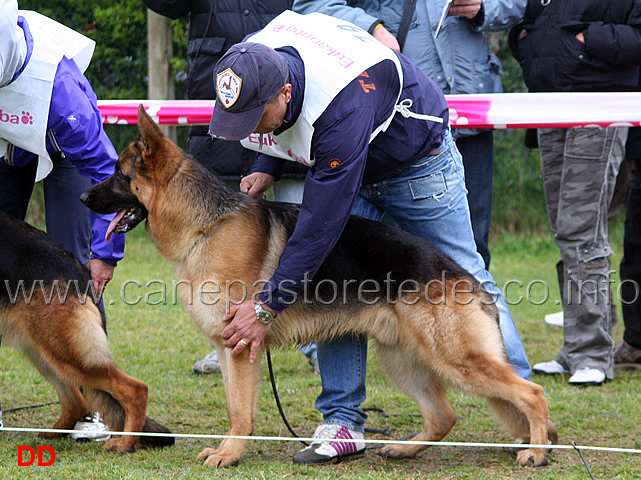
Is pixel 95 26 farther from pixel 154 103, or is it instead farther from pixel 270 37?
pixel 270 37

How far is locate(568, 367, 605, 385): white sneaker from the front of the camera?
16.2ft

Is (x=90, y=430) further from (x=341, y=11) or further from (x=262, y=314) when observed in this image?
(x=341, y=11)

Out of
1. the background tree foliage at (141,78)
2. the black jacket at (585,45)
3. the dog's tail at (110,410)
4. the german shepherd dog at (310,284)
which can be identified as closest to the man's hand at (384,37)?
the german shepherd dog at (310,284)

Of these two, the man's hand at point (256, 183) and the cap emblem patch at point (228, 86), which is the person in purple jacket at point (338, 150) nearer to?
the cap emblem patch at point (228, 86)

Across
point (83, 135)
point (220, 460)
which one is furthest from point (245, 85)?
point (220, 460)

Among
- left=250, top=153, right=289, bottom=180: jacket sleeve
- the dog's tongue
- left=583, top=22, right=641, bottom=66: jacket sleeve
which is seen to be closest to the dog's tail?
the dog's tongue

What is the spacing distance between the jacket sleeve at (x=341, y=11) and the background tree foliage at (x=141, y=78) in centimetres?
652

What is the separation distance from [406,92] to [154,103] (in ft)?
8.43

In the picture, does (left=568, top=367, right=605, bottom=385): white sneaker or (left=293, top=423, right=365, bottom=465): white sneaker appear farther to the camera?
(left=568, top=367, right=605, bottom=385): white sneaker

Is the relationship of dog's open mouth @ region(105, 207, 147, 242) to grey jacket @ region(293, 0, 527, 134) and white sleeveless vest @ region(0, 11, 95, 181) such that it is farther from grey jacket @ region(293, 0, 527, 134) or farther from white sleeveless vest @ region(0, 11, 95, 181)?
grey jacket @ region(293, 0, 527, 134)

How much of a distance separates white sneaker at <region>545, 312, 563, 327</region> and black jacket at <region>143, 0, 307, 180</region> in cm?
300

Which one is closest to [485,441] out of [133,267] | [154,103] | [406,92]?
[406,92]

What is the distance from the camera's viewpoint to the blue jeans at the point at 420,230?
3.62 metres

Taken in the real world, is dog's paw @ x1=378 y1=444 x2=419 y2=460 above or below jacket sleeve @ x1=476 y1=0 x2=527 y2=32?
below
